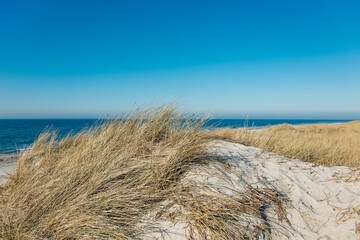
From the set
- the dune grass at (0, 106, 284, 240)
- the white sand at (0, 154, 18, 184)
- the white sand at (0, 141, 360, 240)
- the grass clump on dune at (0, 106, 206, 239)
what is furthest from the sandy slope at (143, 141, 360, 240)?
the white sand at (0, 154, 18, 184)

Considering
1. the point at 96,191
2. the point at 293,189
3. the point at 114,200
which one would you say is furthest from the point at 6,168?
the point at 293,189

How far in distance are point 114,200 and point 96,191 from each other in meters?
0.31

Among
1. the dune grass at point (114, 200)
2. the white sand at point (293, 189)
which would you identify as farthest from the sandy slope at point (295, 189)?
the dune grass at point (114, 200)

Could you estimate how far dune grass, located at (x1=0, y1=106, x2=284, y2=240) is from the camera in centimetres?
→ 175

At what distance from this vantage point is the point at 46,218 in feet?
6.07

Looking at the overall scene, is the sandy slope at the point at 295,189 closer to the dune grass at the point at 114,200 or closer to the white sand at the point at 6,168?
the dune grass at the point at 114,200

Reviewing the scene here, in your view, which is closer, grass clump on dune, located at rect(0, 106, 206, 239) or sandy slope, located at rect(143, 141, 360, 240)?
grass clump on dune, located at rect(0, 106, 206, 239)

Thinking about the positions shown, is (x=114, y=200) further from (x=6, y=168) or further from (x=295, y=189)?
(x=6, y=168)

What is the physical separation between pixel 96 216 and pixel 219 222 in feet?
3.56

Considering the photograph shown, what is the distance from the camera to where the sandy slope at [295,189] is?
6.42ft

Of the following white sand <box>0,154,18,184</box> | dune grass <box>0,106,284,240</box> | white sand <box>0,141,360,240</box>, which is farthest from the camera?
white sand <box>0,154,18,184</box>

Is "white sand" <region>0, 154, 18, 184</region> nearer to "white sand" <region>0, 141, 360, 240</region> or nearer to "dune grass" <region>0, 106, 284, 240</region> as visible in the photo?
"dune grass" <region>0, 106, 284, 240</region>

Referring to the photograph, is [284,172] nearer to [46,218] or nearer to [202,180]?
[202,180]

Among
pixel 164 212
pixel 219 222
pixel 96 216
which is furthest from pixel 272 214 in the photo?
pixel 96 216
